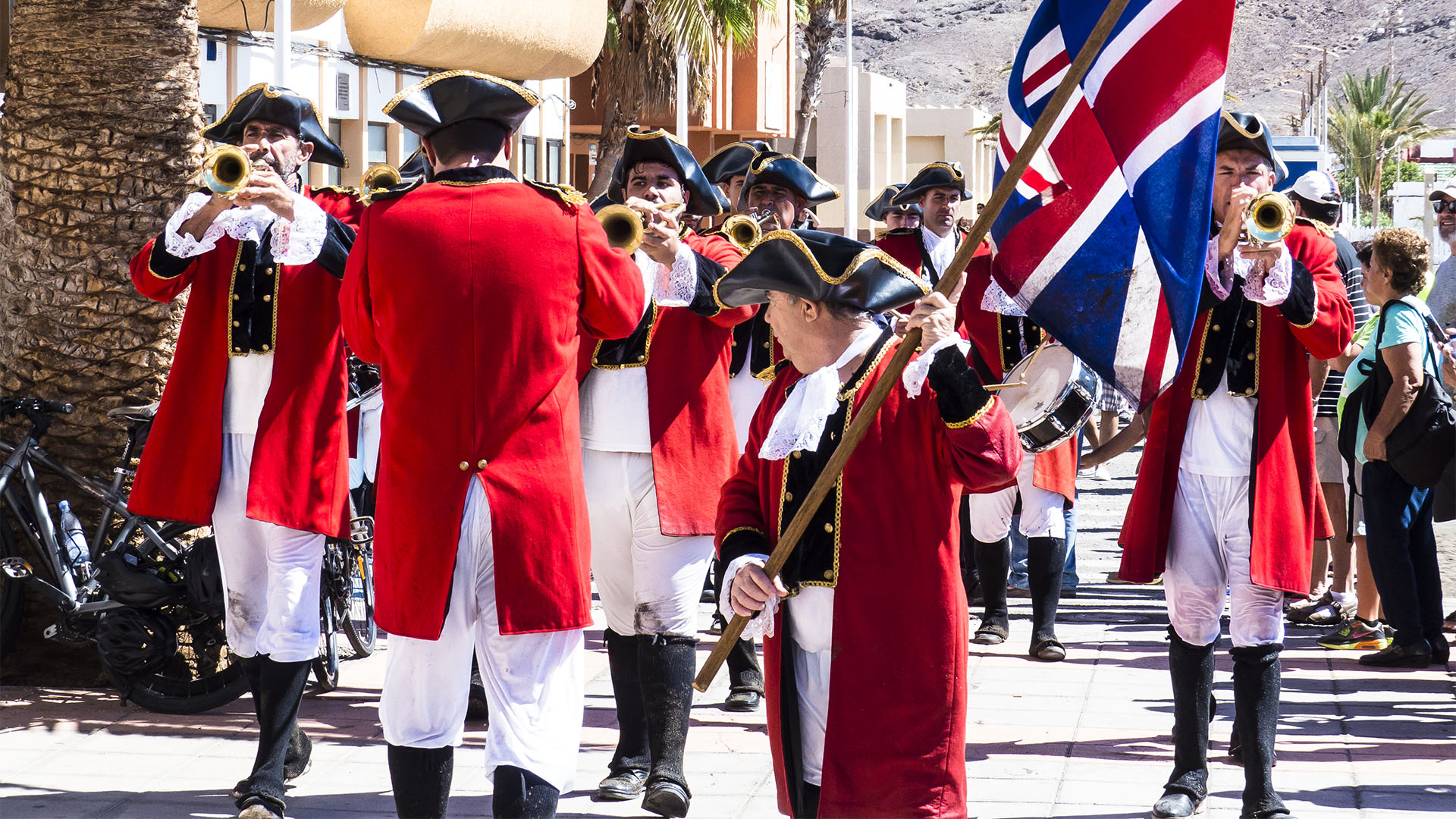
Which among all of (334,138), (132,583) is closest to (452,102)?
(132,583)

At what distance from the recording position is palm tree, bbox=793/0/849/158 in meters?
31.2

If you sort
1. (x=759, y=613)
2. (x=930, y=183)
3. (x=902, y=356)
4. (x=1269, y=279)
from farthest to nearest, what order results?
(x=930, y=183), (x=1269, y=279), (x=759, y=613), (x=902, y=356)

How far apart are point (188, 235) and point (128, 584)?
1.64 meters

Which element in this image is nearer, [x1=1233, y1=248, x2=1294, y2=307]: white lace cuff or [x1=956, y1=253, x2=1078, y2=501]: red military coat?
[x1=1233, y1=248, x2=1294, y2=307]: white lace cuff

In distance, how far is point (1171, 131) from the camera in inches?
167

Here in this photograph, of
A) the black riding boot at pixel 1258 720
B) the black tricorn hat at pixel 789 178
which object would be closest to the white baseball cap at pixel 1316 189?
the black tricorn hat at pixel 789 178

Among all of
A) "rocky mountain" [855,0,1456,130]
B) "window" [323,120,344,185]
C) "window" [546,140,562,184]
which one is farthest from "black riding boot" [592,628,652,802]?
"rocky mountain" [855,0,1456,130]

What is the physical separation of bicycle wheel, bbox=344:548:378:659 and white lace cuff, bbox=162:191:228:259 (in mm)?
2139

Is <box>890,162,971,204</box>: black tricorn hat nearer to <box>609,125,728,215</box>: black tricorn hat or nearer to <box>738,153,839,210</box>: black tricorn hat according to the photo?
<box>738,153,839,210</box>: black tricorn hat

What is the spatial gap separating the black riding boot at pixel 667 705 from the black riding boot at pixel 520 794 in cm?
107

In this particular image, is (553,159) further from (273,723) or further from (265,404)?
(273,723)

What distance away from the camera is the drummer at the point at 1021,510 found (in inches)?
314

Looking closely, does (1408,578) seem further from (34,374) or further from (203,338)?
(34,374)

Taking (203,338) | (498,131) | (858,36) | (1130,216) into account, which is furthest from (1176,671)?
(858,36)
